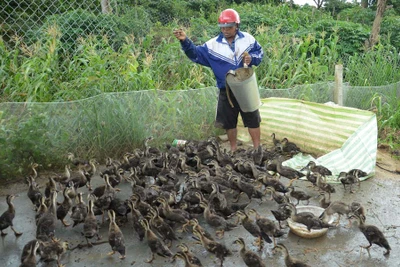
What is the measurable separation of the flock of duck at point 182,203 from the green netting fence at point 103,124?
1.26 ft

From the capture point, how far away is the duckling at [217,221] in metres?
5.49

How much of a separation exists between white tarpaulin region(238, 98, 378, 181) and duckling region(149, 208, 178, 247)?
10.00 feet

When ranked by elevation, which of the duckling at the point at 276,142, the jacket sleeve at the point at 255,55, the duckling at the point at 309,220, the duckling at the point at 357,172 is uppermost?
the jacket sleeve at the point at 255,55

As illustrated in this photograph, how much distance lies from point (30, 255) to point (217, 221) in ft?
6.83

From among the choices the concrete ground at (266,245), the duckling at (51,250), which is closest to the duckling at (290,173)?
the concrete ground at (266,245)

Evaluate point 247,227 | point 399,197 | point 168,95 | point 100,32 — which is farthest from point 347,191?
point 100,32

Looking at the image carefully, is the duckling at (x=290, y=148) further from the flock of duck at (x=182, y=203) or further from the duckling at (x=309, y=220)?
the duckling at (x=309, y=220)

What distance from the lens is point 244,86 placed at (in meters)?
7.38

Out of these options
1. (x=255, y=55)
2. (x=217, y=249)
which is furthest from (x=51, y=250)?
(x=255, y=55)

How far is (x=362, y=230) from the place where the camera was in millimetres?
5273

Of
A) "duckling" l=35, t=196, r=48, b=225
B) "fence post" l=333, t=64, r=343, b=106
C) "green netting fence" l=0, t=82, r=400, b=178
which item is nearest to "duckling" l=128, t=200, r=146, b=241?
"duckling" l=35, t=196, r=48, b=225

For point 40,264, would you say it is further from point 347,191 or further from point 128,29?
point 128,29

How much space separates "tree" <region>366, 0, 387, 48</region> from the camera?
13008 mm

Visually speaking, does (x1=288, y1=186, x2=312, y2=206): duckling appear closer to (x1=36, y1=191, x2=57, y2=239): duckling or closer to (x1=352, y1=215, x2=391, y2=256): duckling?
(x1=352, y1=215, x2=391, y2=256): duckling
